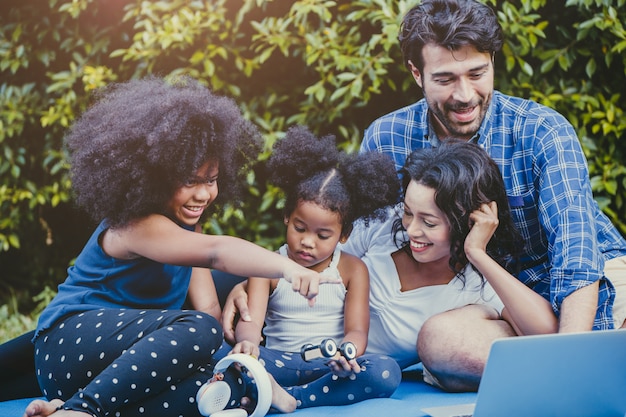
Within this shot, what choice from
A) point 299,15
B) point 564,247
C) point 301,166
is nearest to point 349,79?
point 299,15

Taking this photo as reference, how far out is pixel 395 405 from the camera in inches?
101

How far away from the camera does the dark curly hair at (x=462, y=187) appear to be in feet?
9.34

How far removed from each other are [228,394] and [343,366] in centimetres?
35

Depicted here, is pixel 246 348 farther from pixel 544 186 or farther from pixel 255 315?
pixel 544 186

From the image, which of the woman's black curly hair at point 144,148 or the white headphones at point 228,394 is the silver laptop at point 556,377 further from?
the woman's black curly hair at point 144,148

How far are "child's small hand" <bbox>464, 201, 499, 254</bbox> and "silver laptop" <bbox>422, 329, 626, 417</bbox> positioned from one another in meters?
0.63

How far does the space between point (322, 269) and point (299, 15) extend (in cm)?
163

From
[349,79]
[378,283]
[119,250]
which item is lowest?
[378,283]

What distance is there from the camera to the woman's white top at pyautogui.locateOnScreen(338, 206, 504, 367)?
9.73ft

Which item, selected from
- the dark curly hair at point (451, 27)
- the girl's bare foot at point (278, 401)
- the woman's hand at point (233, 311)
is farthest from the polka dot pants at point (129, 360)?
the dark curly hair at point (451, 27)

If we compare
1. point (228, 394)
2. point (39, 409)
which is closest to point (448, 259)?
point (228, 394)

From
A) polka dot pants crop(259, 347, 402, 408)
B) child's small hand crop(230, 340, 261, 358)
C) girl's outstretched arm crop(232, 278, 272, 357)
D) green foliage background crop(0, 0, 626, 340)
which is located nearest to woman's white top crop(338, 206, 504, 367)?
polka dot pants crop(259, 347, 402, 408)

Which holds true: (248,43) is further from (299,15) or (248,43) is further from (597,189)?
(597,189)

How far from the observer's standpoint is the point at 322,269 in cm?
Answer: 303
